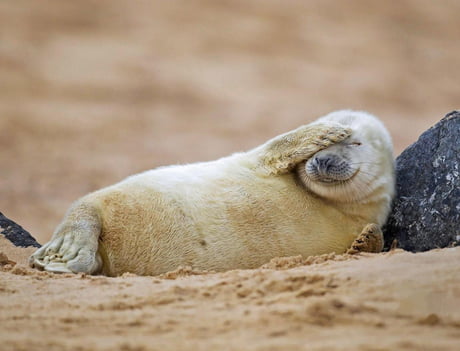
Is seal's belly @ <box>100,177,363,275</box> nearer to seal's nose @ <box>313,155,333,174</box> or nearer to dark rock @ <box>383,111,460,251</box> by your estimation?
seal's nose @ <box>313,155,333,174</box>

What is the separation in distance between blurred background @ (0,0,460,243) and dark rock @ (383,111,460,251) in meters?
6.70

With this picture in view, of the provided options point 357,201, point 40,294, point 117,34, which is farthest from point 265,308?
point 117,34

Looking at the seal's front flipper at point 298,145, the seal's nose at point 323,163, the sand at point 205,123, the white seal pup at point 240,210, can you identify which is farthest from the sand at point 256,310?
the seal's front flipper at point 298,145

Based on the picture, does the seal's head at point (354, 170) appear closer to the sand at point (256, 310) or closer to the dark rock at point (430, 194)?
the dark rock at point (430, 194)

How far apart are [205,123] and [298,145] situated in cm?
1008

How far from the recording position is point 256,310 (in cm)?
303

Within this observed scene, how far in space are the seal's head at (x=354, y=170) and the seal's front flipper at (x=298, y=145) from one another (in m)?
0.05

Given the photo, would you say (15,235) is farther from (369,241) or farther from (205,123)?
(205,123)

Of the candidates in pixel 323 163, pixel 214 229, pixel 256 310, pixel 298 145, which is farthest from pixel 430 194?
pixel 256 310

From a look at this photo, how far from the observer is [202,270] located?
4.57 m

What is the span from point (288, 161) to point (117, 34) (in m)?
13.6

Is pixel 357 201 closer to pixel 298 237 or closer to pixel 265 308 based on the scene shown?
pixel 298 237

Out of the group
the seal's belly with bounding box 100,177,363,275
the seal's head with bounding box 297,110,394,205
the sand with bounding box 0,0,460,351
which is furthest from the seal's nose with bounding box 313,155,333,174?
the sand with bounding box 0,0,460,351

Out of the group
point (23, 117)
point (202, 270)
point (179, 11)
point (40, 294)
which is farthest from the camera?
point (179, 11)
